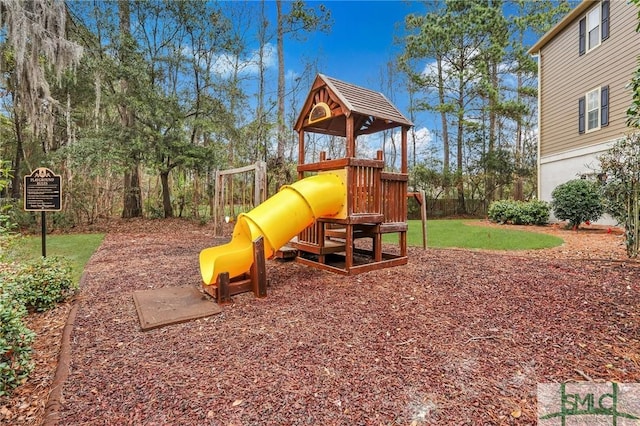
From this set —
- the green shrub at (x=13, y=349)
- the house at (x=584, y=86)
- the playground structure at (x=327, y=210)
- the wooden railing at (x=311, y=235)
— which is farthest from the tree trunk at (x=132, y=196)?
the house at (x=584, y=86)

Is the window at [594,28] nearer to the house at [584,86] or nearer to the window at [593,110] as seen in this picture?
the house at [584,86]

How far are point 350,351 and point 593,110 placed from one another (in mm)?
12682

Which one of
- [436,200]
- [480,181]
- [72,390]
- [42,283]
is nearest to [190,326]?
[72,390]

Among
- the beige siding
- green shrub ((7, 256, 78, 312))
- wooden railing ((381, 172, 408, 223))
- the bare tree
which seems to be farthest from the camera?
the beige siding

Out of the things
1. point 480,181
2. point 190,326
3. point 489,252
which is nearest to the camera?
point 190,326

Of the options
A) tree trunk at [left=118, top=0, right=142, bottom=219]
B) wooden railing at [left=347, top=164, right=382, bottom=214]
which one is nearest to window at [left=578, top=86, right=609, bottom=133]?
wooden railing at [left=347, top=164, right=382, bottom=214]

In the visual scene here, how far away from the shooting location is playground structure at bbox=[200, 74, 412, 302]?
151 inches

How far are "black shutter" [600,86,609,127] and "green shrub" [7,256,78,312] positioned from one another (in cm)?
1372

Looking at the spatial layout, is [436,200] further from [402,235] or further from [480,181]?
[402,235]

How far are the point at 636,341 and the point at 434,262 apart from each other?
287cm

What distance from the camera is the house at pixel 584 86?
31.3ft

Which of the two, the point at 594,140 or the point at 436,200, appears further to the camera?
the point at 436,200

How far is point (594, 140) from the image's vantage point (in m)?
10.5

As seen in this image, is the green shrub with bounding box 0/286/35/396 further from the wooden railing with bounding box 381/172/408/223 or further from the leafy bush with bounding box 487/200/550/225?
the leafy bush with bounding box 487/200/550/225
